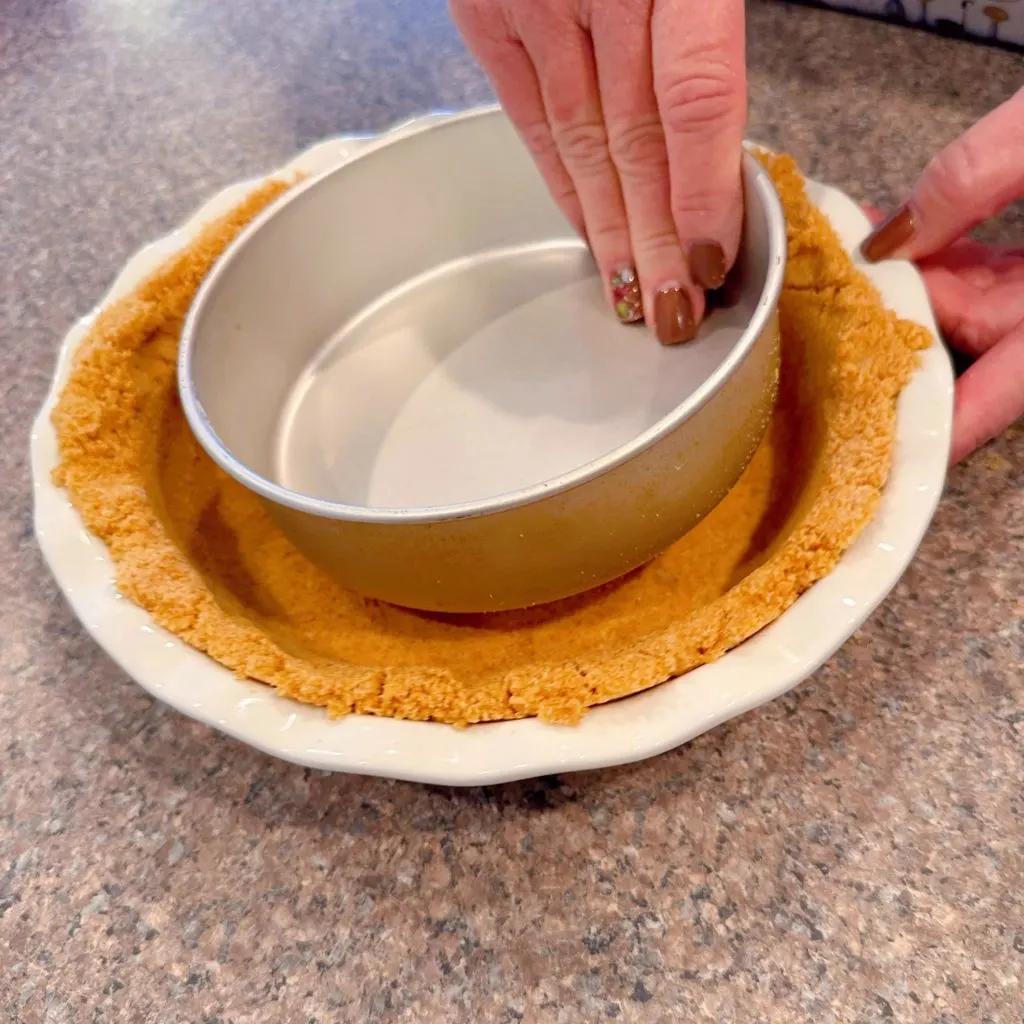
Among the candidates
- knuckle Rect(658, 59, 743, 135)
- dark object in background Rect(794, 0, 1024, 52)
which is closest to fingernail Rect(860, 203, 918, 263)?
knuckle Rect(658, 59, 743, 135)

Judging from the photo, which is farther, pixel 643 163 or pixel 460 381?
pixel 460 381

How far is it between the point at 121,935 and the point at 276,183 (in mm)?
405

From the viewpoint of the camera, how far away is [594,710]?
354mm

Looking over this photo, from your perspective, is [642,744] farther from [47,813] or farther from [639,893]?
[47,813]

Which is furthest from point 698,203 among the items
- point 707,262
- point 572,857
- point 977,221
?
point 572,857

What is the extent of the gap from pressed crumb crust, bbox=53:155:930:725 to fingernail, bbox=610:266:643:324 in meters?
0.08

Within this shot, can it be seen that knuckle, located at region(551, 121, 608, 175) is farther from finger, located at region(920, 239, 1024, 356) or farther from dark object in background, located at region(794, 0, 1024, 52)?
dark object in background, located at region(794, 0, 1024, 52)

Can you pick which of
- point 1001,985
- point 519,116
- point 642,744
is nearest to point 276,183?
point 519,116

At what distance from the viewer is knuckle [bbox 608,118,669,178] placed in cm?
42

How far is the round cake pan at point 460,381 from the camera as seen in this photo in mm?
358

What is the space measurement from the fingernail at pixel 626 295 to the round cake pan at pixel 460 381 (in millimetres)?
13

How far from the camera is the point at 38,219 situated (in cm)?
72

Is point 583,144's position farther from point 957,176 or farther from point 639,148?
point 957,176

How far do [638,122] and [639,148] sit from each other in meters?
0.01
